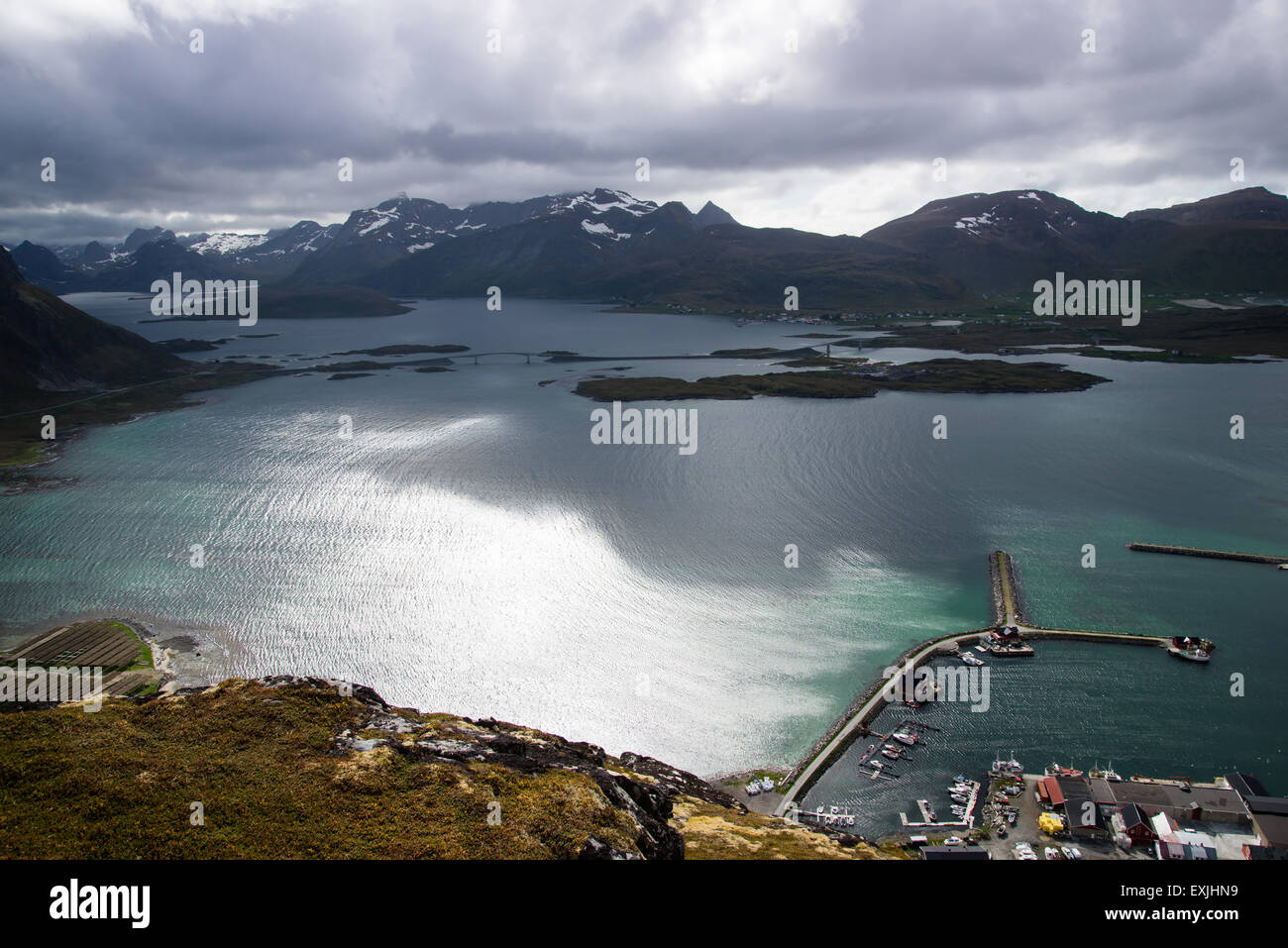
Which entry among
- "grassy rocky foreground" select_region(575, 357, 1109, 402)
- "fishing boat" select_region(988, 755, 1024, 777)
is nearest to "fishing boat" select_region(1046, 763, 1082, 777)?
"fishing boat" select_region(988, 755, 1024, 777)

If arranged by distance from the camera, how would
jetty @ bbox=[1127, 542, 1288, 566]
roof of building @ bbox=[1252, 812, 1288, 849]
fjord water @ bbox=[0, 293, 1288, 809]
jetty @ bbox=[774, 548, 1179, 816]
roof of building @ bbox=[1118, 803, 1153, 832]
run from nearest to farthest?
roof of building @ bbox=[1252, 812, 1288, 849], roof of building @ bbox=[1118, 803, 1153, 832], jetty @ bbox=[774, 548, 1179, 816], fjord water @ bbox=[0, 293, 1288, 809], jetty @ bbox=[1127, 542, 1288, 566]

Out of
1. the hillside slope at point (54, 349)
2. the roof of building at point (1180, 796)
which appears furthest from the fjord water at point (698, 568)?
the hillside slope at point (54, 349)

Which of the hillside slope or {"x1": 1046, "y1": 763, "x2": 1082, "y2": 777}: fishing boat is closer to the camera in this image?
{"x1": 1046, "y1": 763, "x2": 1082, "y2": 777}: fishing boat

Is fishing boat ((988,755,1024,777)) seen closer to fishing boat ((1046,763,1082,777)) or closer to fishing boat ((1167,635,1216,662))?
fishing boat ((1046,763,1082,777))

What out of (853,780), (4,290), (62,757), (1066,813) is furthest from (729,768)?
(4,290)
